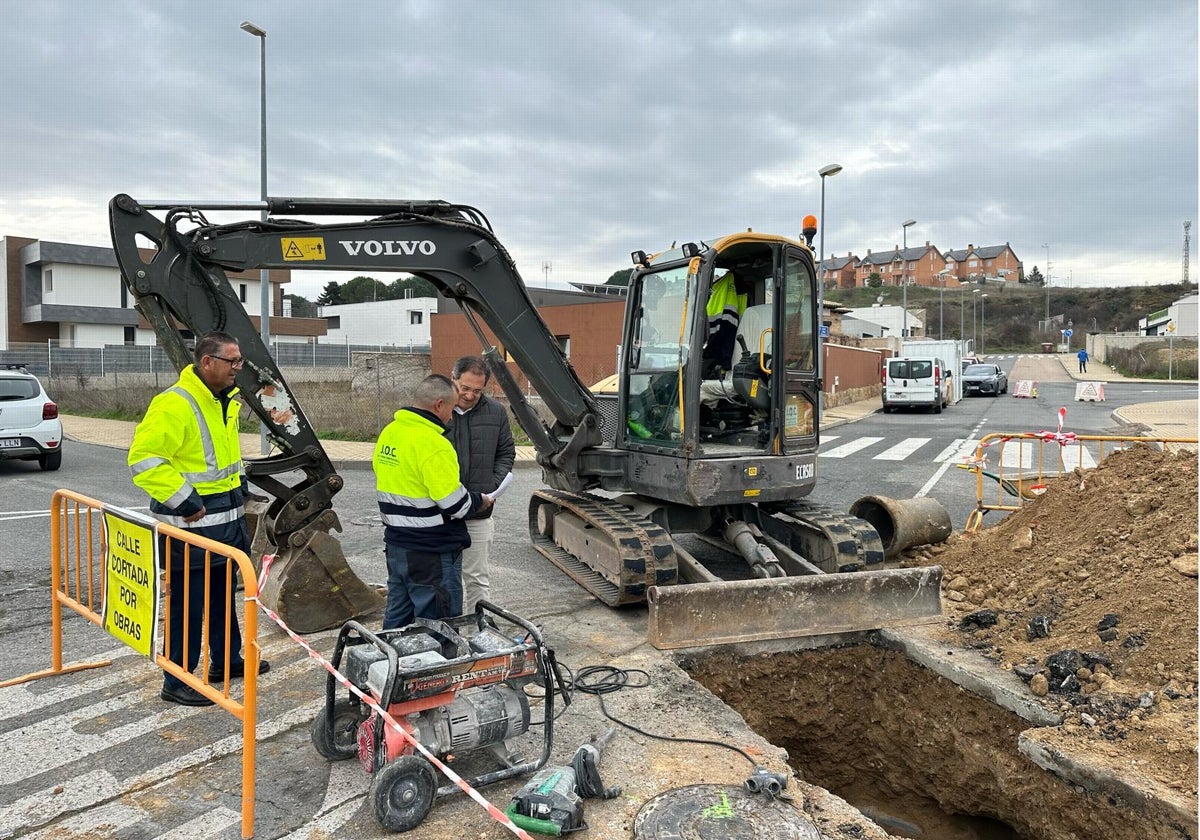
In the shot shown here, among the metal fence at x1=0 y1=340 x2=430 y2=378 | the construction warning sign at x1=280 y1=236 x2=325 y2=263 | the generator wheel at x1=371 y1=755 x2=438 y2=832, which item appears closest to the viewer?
the generator wheel at x1=371 y1=755 x2=438 y2=832

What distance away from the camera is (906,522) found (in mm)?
7695

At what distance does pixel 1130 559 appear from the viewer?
5848 mm

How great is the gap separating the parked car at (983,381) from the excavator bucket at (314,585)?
37.1 metres

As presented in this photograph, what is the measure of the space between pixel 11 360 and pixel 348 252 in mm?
29980

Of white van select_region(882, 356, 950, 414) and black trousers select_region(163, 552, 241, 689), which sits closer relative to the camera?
black trousers select_region(163, 552, 241, 689)

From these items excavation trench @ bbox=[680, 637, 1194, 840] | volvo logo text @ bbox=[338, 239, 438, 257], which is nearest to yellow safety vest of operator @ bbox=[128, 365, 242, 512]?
volvo logo text @ bbox=[338, 239, 438, 257]

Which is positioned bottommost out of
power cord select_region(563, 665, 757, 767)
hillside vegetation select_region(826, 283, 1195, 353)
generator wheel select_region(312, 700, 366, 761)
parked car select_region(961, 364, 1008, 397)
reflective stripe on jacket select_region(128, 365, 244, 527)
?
power cord select_region(563, 665, 757, 767)

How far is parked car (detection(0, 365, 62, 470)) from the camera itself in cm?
1206

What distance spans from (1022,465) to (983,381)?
2785 centimetres

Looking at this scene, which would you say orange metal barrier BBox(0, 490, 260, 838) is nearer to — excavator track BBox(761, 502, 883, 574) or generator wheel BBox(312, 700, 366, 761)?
generator wheel BBox(312, 700, 366, 761)

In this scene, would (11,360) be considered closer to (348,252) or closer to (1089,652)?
(348,252)

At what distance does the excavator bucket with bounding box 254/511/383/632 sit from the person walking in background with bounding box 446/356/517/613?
3.11 feet

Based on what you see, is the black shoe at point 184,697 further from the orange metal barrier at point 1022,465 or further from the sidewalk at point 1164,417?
the sidewalk at point 1164,417

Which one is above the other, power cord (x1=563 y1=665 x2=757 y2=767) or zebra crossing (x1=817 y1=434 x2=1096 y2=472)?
zebra crossing (x1=817 y1=434 x2=1096 y2=472)
